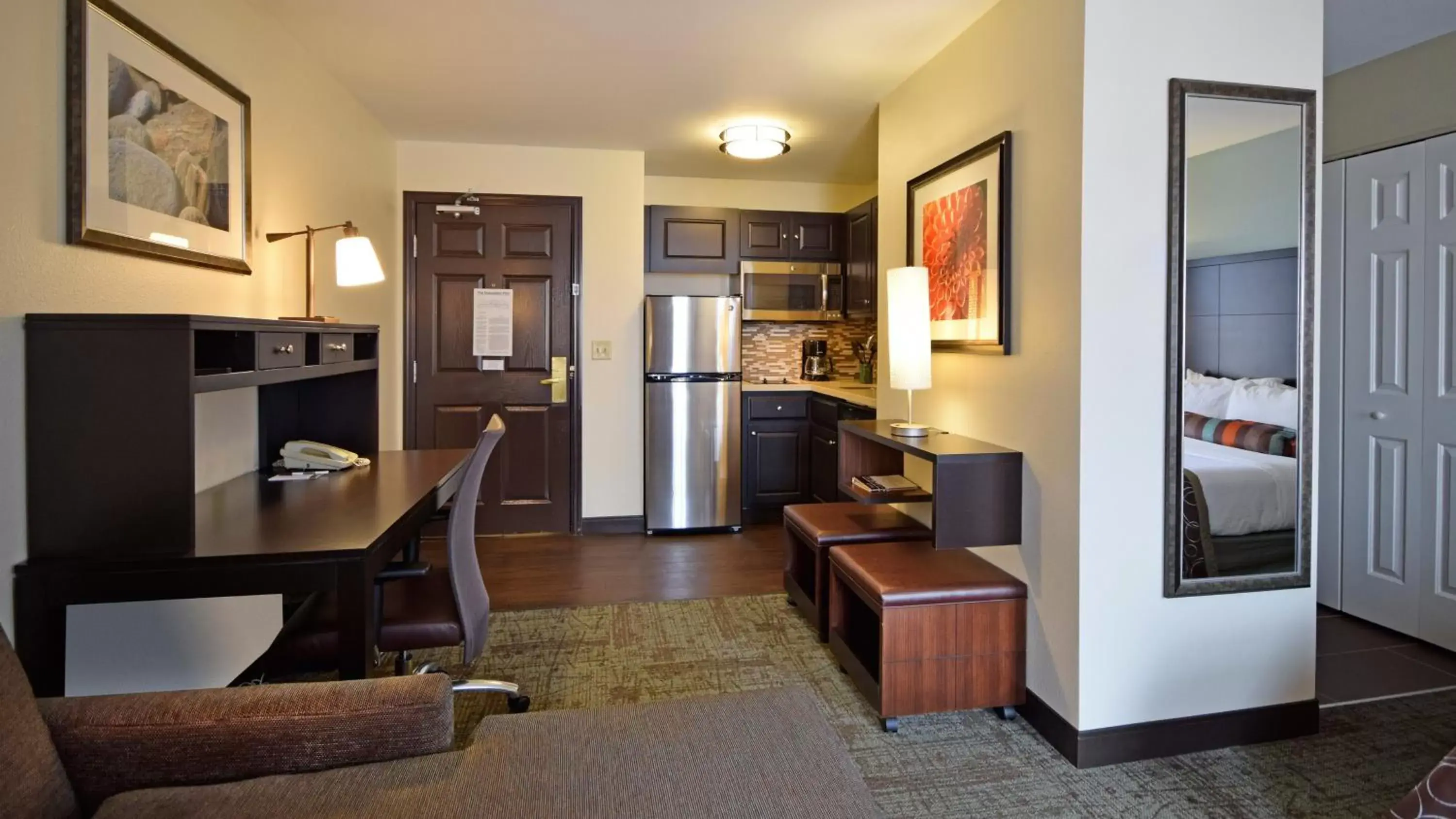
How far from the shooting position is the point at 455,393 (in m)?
4.72

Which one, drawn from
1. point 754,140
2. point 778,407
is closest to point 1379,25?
point 754,140

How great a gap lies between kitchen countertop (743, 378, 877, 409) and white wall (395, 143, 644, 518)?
818 millimetres

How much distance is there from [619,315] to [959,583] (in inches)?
118

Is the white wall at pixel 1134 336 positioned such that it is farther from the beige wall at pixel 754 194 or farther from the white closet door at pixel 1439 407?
the beige wall at pixel 754 194

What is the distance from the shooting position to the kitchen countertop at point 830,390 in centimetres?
419

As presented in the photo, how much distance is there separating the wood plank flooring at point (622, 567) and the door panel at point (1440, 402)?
2572 mm

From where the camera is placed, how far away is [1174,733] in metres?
2.24

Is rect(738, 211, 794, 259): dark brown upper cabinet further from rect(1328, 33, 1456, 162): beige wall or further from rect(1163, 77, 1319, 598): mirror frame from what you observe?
rect(1163, 77, 1319, 598): mirror frame

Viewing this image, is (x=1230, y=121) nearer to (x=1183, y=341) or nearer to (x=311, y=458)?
(x=1183, y=341)

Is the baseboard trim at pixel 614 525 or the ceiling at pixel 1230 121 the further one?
the baseboard trim at pixel 614 525

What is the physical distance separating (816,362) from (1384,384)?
3.14 metres

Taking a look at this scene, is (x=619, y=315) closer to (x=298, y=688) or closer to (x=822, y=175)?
(x=822, y=175)

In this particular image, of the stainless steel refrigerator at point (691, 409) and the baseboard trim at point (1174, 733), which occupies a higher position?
the stainless steel refrigerator at point (691, 409)

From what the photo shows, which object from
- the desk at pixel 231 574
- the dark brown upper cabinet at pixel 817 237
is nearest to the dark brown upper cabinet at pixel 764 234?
the dark brown upper cabinet at pixel 817 237
